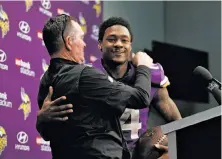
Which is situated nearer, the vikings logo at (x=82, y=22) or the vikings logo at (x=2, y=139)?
the vikings logo at (x=2, y=139)

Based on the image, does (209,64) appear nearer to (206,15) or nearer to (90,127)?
(206,15)

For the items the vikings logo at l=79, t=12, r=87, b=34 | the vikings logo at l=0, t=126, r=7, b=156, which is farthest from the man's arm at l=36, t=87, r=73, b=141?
the vikings logo at l=79, t=12, r=87, b=34

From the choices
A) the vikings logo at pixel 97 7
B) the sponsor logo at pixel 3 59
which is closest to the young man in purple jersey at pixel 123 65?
the sponsor logo at pixel 3 59

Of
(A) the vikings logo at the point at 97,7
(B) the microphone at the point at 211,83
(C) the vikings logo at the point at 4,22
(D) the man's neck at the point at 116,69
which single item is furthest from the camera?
(A) the vikings logo at the point at 97,7

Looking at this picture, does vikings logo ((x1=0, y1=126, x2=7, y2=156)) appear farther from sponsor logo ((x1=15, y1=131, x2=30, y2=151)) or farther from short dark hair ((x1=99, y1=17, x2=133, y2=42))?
short dark hair ((x1=99, y1=17, x2=133, y2=42))

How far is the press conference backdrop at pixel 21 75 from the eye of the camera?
3.69m

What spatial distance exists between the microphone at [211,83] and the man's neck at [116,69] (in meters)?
0.93

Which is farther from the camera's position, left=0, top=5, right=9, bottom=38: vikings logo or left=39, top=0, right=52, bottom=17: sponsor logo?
left=39, top=0, right=52, bottom=17: sponsor logo

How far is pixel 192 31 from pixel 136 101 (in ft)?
17.0

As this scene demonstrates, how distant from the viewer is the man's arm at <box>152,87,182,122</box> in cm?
304

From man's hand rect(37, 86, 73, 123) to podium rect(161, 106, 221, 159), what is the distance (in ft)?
1.64

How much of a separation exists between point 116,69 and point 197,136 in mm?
1236

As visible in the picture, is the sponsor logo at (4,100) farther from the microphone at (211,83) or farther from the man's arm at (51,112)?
the microphone at (211,83)

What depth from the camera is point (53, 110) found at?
2145 millimetres
